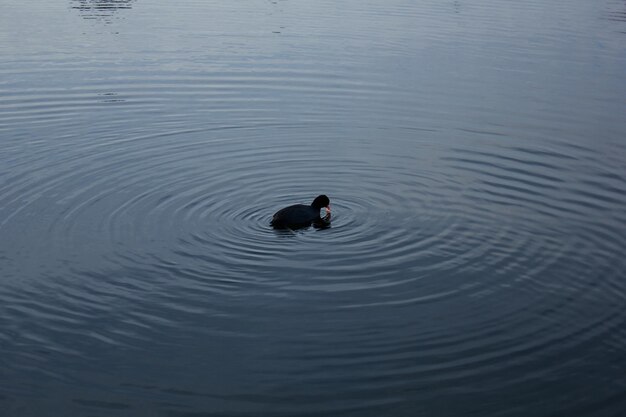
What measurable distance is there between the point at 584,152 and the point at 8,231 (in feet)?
42.0

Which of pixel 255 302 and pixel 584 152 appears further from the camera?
pixel 584 152

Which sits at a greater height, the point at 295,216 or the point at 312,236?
the point at 295,216

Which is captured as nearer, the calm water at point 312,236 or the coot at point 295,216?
the calm water at point 312,236

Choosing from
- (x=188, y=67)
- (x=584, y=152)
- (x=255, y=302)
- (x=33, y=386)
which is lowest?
(x=33, y=386)

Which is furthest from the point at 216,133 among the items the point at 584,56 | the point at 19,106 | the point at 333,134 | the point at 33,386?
the point at 584,56

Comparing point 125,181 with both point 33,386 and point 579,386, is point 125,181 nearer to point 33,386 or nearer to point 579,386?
point 33,386

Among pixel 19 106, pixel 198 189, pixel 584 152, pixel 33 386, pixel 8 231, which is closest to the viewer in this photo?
pixel 33 386

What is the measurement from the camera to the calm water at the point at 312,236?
11.6m

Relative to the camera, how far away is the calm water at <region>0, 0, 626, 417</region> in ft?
38.2

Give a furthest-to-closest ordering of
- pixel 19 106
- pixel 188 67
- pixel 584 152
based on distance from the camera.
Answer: pixel 188 67 < pixel 19 106 < pixel 584 152

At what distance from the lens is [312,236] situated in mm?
16172

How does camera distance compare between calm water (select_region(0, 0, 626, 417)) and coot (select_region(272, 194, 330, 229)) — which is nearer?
calm water (select_region(0, 0, 626, 417))

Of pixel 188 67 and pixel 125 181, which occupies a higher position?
pixel 188 67

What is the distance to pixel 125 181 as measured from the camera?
751 inches
